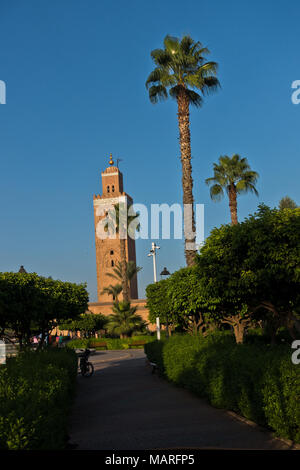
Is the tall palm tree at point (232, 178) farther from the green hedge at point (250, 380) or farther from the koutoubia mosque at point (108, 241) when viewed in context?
the koutoubia mosque at point (108, 241)

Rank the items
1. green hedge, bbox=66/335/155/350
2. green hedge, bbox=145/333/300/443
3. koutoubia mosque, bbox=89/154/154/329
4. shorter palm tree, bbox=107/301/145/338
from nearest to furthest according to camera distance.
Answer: green hedge, bbox=145/333/300/443 → green hedge, bbox=66/335/155/350 → shorter palm tree, bbox=107/301/145/338 → koutoubia mosque, bbox=89/154/154/329

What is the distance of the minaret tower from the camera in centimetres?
9519

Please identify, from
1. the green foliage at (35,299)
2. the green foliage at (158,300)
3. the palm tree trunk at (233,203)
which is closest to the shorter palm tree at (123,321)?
the green foliage at (158,300)

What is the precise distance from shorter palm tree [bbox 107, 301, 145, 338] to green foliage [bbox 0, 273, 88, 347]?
2246 cm

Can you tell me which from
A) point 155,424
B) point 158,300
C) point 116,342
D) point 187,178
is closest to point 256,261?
point 155,424

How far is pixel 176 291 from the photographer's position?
74.1 ft

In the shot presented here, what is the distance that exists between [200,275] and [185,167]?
9372 millimetres

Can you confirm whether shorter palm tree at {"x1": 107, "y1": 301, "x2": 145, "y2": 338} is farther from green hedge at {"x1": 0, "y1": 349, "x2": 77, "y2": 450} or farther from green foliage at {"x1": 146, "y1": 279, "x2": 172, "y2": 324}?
green hedge at {"x1": 0, "y1": 349, "x2": 77, "y2": 450}

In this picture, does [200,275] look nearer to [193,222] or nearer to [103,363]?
[193,222]

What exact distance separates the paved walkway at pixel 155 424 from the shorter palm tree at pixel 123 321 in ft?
105

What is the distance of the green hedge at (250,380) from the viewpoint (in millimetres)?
7816

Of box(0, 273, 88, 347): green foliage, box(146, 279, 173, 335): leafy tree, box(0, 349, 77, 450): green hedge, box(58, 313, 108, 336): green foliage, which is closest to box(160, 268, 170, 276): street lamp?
box(146, 279, 173, 335): leafy tree

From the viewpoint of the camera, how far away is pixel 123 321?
160 ft
